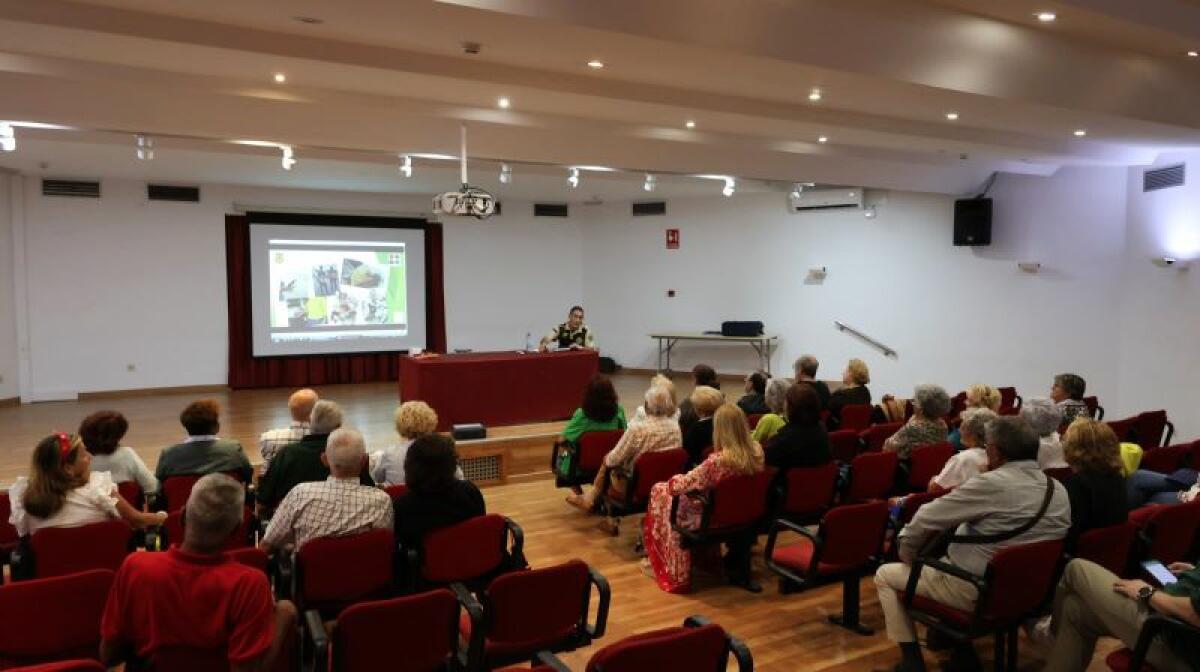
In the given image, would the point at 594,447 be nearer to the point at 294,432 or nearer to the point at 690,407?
the point at 690,407

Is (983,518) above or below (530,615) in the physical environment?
above

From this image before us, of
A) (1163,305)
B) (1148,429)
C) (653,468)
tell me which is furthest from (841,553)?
(1163,305)

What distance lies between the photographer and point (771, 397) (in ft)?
17.8

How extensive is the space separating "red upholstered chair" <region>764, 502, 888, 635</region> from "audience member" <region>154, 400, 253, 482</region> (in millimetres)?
2913

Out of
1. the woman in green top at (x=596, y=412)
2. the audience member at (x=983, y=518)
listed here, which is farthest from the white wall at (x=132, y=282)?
the audience member at (x=983, y=518)

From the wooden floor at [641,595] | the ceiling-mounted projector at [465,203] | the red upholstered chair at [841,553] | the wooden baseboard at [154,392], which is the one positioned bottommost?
the wooden floor at [641,595]

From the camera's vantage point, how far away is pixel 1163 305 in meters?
8.71

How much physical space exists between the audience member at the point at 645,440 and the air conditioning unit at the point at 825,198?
7.79 meters

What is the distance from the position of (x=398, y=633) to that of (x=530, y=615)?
0.48 metres

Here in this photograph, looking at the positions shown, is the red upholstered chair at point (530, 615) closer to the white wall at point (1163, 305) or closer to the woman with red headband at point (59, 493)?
the woman with red headband at point (59, 493)

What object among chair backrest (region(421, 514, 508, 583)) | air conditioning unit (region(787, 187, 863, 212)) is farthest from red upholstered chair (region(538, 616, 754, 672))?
air conditioning unit (region(787, 187, 863, 212))

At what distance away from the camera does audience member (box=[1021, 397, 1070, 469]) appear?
170 inches

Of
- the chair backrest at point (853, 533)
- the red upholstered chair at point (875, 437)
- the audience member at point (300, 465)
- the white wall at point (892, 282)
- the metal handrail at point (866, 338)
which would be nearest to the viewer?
the chair backrest at point (853, 533)

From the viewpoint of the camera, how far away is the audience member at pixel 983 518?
10.0ft
